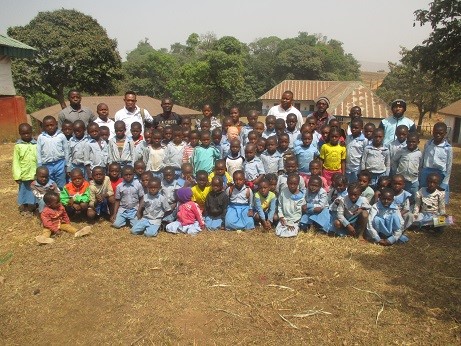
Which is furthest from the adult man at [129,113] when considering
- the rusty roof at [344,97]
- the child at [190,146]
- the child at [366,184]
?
the rusty roof at [344,97]

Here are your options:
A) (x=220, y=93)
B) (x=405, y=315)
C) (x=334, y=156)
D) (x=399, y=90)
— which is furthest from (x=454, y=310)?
(x=220, y=93)

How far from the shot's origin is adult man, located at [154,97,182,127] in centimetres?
637

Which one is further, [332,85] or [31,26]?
[332,85]

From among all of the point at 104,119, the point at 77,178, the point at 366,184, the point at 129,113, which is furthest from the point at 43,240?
the point at 366,184

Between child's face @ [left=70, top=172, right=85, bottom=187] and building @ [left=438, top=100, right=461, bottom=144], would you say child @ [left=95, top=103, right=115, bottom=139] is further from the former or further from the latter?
building @ [left=438, top=100, right=461, bottom=144]

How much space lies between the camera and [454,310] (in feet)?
11.6

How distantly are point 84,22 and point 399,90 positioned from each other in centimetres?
2362

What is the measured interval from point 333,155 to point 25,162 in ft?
15.7

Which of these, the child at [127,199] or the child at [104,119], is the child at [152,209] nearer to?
the child at [127,199]

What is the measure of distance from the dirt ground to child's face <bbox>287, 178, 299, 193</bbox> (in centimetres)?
69

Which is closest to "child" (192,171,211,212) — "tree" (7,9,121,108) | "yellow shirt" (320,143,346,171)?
"yellow shirt" (320,143,346,171)

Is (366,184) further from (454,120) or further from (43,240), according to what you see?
(454,120)

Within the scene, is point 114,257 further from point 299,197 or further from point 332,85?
point 332,85

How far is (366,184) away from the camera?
536cm
